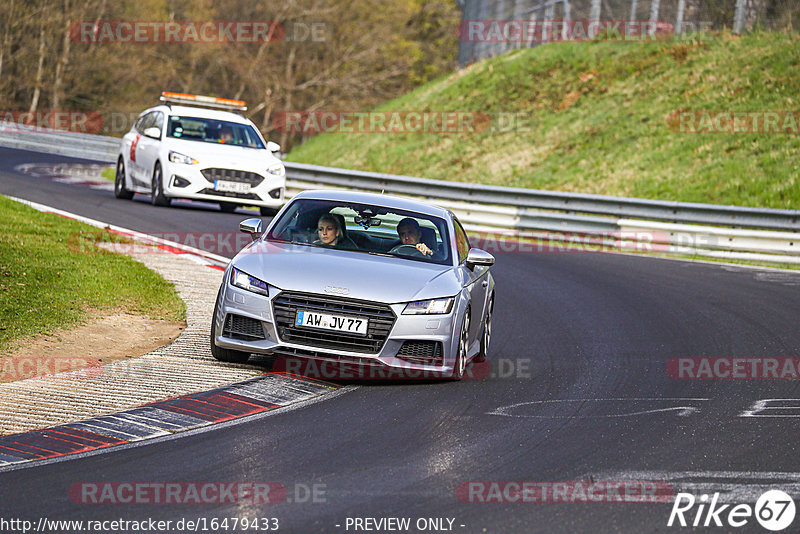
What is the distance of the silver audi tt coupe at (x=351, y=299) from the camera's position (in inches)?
334

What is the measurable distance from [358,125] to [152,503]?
35.9 meters

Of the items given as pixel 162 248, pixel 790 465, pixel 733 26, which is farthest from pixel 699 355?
pixel 733 26

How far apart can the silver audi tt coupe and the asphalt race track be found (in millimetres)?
336

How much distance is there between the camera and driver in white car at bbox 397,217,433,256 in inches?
383

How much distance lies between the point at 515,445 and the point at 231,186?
46.0 ft

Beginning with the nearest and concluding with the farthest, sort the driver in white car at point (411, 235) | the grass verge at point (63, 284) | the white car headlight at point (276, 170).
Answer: the driver in white car at point (411, 235) → the grass verge at point (63, 284) → the white car headlight at point (276, 170)

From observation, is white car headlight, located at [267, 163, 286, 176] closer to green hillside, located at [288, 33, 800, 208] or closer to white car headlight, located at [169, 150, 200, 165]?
white car headlight, located at [169, 150, 200, 165]

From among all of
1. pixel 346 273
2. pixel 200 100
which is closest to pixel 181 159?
pixel 200 100

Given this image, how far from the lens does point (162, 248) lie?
15953 millimetres

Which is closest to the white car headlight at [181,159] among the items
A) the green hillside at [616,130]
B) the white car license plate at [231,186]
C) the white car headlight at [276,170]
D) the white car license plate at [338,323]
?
the white car license plate at [231,186]

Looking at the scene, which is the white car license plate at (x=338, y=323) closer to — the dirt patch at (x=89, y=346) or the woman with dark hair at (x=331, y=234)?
the woman with dark hair at (x=331, y=234)

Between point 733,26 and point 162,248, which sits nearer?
point 162,248

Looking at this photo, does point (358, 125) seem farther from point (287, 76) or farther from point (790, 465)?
point (790, 465)

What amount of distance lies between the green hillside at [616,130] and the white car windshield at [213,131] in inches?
428
